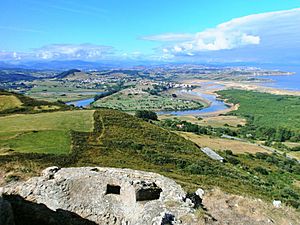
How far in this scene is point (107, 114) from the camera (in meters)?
75.6

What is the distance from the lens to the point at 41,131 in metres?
52.8

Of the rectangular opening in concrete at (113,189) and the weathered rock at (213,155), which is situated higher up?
the rectangular opening in concrete at (113,189)

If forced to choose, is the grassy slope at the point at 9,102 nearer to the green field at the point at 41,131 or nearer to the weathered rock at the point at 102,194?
the green field at the point at 41,131

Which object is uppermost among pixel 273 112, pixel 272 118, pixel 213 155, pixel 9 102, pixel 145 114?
pixel 9 102

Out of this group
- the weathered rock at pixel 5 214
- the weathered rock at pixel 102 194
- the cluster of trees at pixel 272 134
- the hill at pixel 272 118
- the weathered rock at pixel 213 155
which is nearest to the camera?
the weathered rock at pixel 5 214

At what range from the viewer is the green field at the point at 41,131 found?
44.8m

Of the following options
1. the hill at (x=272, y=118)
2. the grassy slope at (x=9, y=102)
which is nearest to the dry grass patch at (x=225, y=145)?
the hill at (x=272, y=118)

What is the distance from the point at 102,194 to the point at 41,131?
40.4 metres

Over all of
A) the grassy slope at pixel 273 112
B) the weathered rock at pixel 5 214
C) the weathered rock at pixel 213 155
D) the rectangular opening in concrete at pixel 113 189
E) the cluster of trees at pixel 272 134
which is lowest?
the grassy slope at pixel 273 112

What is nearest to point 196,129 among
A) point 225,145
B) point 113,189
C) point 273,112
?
point 225,145

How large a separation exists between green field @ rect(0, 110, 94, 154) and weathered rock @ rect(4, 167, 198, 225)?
28.2 m

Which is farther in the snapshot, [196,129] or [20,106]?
[196,129]

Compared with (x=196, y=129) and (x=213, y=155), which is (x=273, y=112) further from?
(x=213, y=155)

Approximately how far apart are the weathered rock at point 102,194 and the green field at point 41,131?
2817 centimetres
